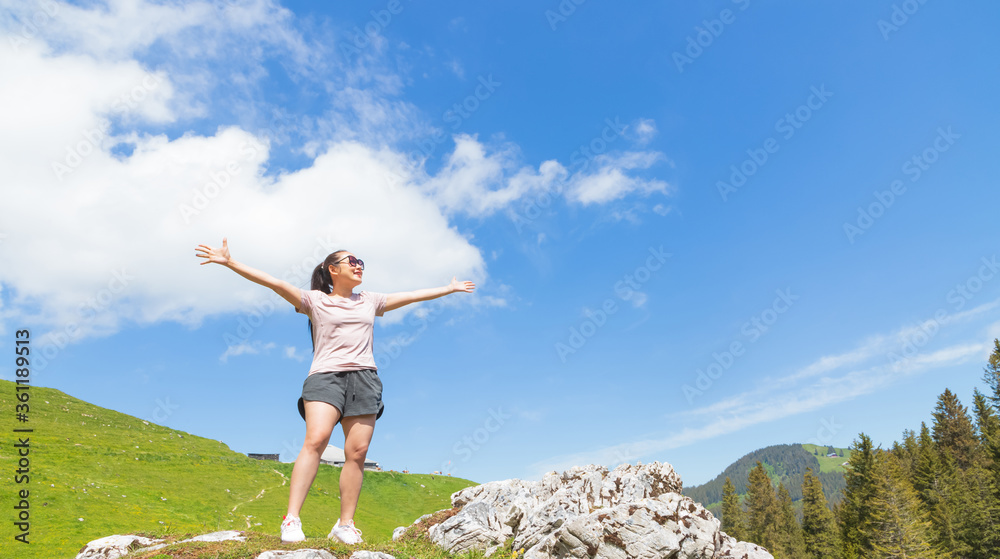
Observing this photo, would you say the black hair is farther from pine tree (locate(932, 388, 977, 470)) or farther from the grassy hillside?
pine tree (locate(932, 388, 977, 470))

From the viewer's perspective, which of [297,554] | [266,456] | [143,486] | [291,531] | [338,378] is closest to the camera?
[297,554]

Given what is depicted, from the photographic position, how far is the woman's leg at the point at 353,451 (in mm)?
7391

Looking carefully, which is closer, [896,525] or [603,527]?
[603,527]

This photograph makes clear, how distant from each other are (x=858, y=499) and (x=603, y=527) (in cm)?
6016

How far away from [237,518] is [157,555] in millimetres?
27147

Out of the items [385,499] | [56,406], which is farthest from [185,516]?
[56,406]

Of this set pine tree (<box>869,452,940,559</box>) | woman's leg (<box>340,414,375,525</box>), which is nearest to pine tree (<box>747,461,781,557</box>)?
pine tree (<box>869,452,940,559</box>)

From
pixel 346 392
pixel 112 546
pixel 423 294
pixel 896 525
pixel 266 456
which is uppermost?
pixel 266 456

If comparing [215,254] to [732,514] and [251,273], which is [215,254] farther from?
[732,514]

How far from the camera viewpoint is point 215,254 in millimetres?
6910

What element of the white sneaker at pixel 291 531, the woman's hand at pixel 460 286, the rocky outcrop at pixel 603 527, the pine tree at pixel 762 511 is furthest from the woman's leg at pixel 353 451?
the pine tree at pixel 762 511

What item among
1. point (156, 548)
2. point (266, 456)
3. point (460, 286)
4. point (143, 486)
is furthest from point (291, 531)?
point (266, 456)

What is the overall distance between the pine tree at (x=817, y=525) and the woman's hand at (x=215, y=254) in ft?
246

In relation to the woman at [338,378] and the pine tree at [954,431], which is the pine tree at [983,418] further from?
the woman at [338,378]
